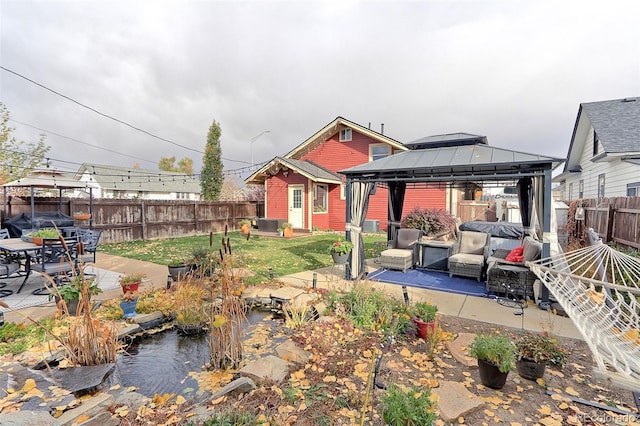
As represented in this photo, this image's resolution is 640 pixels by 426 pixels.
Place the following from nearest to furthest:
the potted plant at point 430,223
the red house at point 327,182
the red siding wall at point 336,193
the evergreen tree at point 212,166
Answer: the potted plant at point 430,223 → the red house at point 327,182 → the red siding wall at point 336,193 → the evergreen tree at point 212,166

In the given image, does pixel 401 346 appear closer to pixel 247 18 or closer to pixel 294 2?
pixel 294 2

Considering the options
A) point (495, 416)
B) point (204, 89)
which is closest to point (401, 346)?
point (495, 416)

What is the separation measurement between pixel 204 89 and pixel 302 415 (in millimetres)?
17822

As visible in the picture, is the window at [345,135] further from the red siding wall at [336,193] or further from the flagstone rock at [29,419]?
the flagstone rock at [29,419]

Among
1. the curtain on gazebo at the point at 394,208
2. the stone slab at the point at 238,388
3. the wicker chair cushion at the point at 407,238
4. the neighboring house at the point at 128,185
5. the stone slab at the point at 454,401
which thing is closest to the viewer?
the stone slab at the point at 454,401

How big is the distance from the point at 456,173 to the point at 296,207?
9294 millimetres

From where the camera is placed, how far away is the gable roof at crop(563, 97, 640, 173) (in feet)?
28.7

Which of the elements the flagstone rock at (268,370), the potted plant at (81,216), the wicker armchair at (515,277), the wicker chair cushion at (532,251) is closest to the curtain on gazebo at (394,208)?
the wicker armchair at (515,277)

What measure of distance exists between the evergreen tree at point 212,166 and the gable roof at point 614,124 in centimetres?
1780

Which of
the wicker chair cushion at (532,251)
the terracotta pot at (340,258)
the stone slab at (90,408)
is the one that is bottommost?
the stone slab at (90,408)

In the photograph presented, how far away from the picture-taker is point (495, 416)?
7.37ft

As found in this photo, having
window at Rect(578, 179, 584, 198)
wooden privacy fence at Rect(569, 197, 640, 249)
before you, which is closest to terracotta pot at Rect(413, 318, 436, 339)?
wooden privacy fence at Rect(569, 197, 640, 249)

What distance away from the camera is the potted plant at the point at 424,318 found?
3.67 m

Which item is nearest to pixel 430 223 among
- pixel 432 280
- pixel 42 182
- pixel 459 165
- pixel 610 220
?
pixel 432 280
